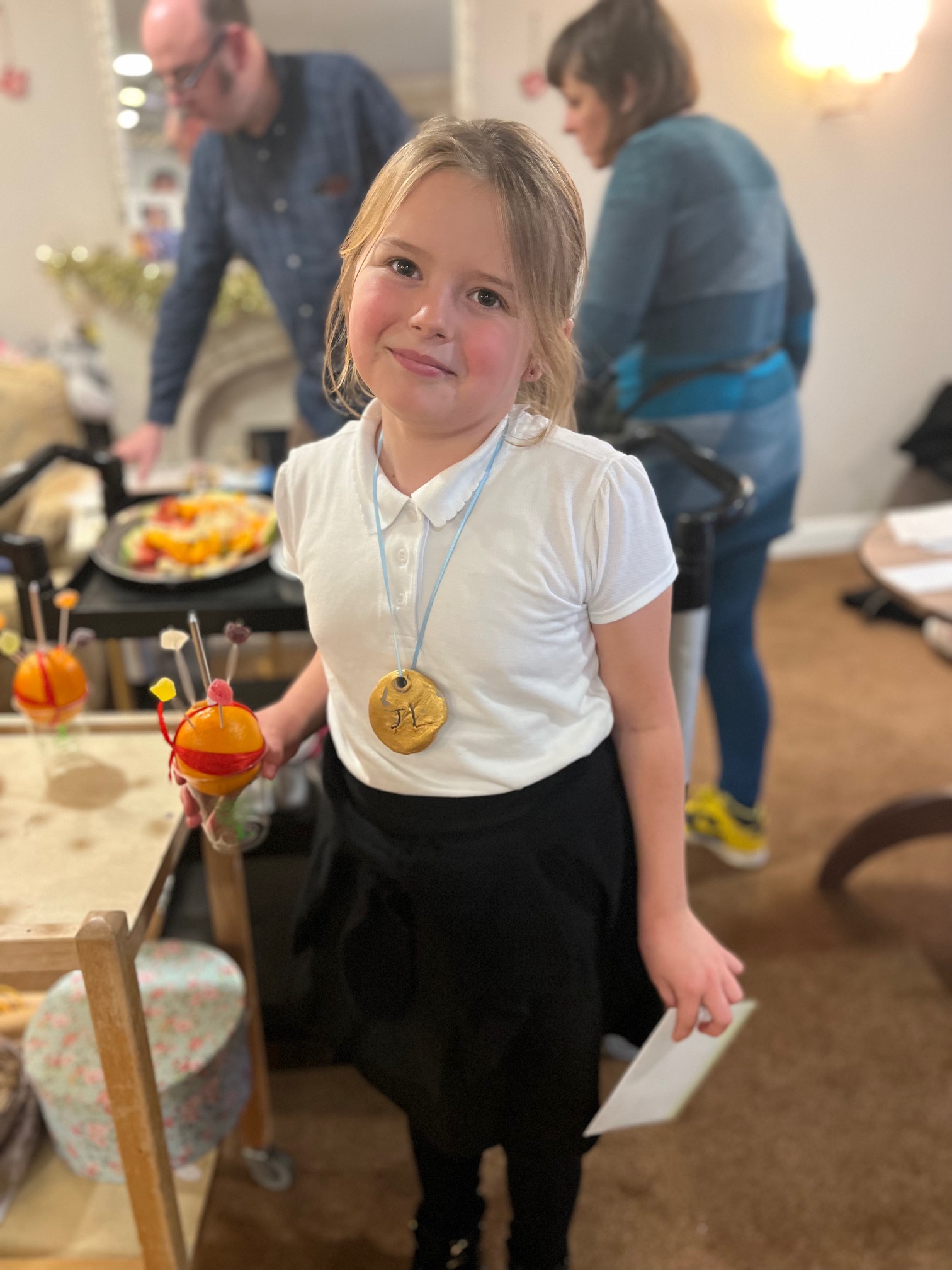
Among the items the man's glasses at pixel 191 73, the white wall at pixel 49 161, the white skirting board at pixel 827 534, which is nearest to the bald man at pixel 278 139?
the man's glasses at pixel 191 73

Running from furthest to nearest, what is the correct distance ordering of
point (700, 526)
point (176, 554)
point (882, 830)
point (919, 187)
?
point (919, 187) → point (882, 830) → point (176, 554) → point (700, 526)

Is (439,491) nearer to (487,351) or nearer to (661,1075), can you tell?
(487,351)

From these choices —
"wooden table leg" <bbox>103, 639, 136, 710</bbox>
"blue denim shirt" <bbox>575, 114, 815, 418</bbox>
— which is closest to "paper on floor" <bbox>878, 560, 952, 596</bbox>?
"blue denim shirt" <bbox>575, 114, 815, 418</bbox>

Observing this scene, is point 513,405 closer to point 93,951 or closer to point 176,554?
point 93,951

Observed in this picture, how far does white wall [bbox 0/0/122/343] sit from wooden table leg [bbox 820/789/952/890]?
8.54ft

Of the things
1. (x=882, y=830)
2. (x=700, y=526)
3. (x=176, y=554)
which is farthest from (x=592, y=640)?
(x=882, y=830)

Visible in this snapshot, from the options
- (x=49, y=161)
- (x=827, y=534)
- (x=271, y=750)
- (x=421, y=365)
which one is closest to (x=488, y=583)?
(x=421, y=365)

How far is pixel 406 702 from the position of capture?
691 mm

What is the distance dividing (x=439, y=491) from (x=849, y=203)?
253cm

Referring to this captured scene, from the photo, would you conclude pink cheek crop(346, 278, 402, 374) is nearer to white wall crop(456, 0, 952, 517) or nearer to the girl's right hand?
the girl's right hand

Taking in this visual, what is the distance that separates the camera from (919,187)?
2576mm

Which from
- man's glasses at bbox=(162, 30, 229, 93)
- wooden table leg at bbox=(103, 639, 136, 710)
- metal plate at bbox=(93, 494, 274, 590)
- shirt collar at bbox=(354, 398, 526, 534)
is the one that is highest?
man's glasses at bbox=(162, 30, 229, 93)

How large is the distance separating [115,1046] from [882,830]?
1312mm

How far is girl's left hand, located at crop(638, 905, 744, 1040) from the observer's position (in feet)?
2.48
